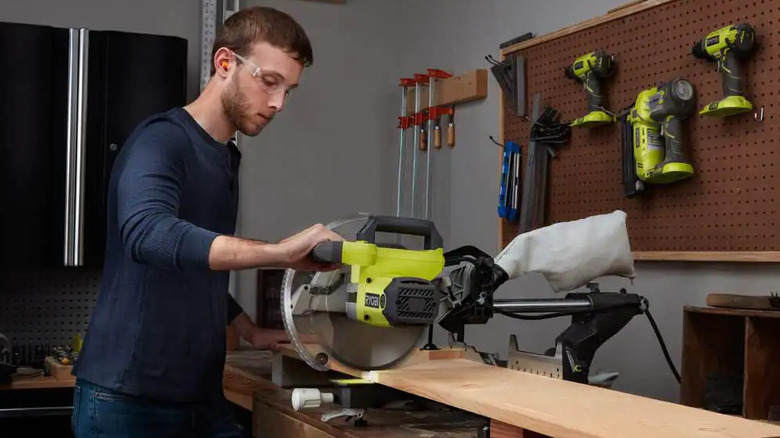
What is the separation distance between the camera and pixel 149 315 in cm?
175

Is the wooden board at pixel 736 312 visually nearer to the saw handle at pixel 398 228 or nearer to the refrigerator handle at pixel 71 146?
the saw handle at pixel 398 228

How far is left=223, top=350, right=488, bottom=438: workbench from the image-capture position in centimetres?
183

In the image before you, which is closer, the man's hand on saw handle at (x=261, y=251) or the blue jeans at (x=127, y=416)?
the man's hand on saw handle at (x=261, y=251)

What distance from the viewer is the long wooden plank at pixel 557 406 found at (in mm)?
1302

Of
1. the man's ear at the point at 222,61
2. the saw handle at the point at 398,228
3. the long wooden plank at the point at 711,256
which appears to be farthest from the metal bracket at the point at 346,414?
the long wooden plank at the point at 711,256

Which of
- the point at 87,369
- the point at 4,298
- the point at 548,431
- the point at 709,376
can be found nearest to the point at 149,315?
the point at 87,369

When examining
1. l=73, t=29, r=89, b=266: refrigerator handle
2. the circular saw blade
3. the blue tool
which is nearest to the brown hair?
the circular saw blade

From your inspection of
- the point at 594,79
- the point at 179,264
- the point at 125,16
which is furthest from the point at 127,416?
the point at 125,16

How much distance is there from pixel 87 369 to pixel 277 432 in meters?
0.52

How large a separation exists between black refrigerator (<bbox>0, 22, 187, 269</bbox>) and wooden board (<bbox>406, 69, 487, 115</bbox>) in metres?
1.08

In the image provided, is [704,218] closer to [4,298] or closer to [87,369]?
[87,369]

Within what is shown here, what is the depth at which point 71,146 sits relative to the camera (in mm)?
3400

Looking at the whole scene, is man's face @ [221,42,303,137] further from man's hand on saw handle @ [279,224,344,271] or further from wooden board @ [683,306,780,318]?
wooden board @ [683,306,780,318]

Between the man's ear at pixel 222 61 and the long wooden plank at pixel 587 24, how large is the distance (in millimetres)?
1429
